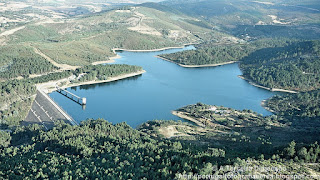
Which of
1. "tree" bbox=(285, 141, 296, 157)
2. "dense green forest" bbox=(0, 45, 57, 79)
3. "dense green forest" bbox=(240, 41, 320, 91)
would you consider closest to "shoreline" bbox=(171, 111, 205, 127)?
"tree" bbox=(285, 141, 296, 157)

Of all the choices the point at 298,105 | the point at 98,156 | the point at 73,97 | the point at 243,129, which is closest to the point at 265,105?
the point at 298,105

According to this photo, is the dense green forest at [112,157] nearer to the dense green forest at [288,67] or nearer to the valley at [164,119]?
the valley at [164,119]

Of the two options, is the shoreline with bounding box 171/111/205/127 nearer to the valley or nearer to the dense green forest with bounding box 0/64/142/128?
the valley

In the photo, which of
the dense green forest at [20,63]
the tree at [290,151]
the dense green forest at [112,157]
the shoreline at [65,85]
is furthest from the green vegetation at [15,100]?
the tree at [290,151]

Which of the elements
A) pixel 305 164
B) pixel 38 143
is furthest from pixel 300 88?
pixel 38 143

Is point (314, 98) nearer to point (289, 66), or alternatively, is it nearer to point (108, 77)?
point (289, 66)

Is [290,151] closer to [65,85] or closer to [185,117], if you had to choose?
[185,117]

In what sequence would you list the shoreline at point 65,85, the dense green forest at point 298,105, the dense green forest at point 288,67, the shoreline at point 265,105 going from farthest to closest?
the dense green forest at point 288,67, the shoreline at point 65,85, the shoreline at point 265,105, the dense green forest at point 298,105
